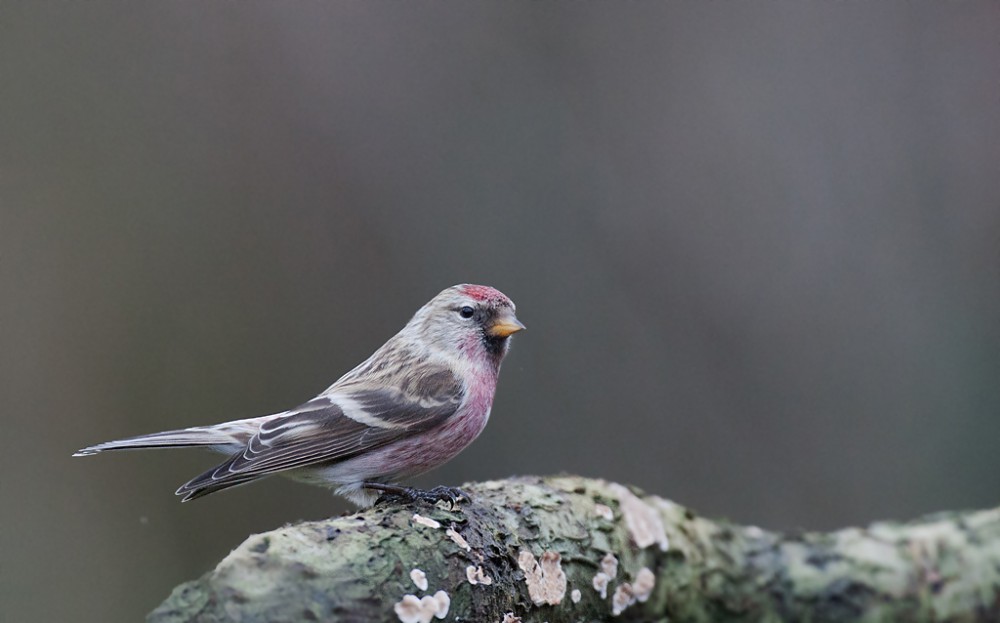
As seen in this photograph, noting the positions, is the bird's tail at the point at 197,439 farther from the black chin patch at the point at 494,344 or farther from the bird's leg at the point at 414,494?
the black chin patch at the point at 494,344

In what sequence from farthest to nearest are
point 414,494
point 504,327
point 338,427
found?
point 504,327, point 338,427, point 414,494

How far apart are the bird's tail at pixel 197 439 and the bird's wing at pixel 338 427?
139mm

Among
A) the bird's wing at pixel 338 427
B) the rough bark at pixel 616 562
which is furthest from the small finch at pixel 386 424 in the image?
the rough bark at pixel 616 562

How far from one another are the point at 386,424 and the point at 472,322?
0.53 m

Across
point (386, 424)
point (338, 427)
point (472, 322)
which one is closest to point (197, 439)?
point (338, 427)

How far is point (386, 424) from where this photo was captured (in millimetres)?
2871

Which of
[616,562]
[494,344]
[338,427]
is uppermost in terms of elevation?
[494,344]

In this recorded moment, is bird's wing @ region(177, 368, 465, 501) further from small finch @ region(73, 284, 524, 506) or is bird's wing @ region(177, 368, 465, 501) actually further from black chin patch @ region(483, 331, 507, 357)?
black chin patch @ region(483, 331, 507, 357)

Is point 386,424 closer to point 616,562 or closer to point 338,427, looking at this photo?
point 338,427

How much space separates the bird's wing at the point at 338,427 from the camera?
8.75 ft

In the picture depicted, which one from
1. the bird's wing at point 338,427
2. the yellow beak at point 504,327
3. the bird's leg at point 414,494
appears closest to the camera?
the bird's leg at point 414,494

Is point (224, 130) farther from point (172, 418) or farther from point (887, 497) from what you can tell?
point (887, 497)

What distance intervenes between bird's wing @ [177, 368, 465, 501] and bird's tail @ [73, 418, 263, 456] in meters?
0.14

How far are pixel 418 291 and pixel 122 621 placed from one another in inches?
86.9
